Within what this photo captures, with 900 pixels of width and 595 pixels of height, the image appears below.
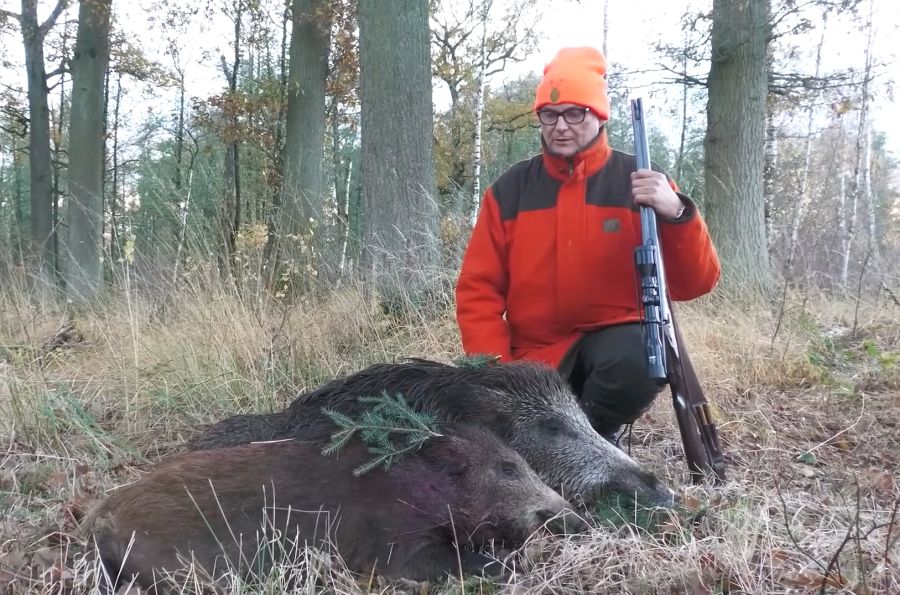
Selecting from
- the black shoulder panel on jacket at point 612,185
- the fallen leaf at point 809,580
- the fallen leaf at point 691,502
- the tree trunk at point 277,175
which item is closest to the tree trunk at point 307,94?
the tree trunk at point 277,175

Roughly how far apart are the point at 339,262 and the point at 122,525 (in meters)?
3.90

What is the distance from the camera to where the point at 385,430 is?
2.21m

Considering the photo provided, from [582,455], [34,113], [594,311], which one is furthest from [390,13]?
[34,113]

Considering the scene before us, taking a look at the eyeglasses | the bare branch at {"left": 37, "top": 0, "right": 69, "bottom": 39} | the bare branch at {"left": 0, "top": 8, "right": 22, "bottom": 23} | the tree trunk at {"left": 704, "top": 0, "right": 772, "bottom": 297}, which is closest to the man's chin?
the eyeglasses

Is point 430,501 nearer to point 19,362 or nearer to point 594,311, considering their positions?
point 594,311

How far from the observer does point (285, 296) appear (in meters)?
5.13

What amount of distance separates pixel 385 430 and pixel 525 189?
152 centimetres

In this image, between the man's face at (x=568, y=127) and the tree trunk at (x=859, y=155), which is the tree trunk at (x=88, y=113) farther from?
the tree trunk at (x=859, y=155)

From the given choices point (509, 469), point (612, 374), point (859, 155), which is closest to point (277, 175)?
point (612, 374)

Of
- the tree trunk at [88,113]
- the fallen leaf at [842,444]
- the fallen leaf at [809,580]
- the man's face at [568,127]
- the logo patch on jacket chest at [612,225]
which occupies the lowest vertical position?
the fallen leaf at [842,444]

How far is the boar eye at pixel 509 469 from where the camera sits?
2.22 meters

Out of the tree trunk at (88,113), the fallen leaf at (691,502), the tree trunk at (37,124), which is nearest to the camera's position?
the fallen leaf at (691,502)

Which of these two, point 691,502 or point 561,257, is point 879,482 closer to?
point 691,502

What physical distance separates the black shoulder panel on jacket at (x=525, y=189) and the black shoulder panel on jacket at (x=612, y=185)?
179 millimetres
